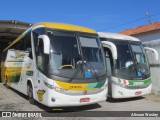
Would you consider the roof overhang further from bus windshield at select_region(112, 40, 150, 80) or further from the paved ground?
bus windshield at select_region(112, 40, 150, 80)

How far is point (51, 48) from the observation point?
9117mm

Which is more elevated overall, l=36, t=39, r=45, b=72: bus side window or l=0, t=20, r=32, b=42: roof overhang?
l=0, t=20, r=32, b=42: roof overhang

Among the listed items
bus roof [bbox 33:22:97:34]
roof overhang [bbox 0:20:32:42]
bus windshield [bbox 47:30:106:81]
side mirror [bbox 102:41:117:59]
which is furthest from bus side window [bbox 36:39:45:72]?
roof overhang [bbox 0:20:32:42]

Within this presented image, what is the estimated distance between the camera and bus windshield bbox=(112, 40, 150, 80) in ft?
37.9

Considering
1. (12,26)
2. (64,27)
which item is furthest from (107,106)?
(12,26)

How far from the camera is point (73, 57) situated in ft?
30.7

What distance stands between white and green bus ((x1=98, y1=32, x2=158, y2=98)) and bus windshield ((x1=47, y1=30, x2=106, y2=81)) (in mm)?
1234

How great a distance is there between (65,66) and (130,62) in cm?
382

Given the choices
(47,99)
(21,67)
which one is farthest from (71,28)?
(21,67)

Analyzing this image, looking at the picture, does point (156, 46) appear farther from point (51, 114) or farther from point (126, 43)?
point (51, 114)

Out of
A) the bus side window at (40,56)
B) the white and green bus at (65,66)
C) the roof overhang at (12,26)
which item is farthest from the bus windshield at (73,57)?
the roof overhang at (12,26)

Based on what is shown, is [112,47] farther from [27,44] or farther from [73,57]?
[27,44]

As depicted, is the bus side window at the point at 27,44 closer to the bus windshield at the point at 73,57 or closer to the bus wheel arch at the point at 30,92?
the bus wheel arch at the point at 30,92

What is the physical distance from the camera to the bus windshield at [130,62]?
11.5 metres
